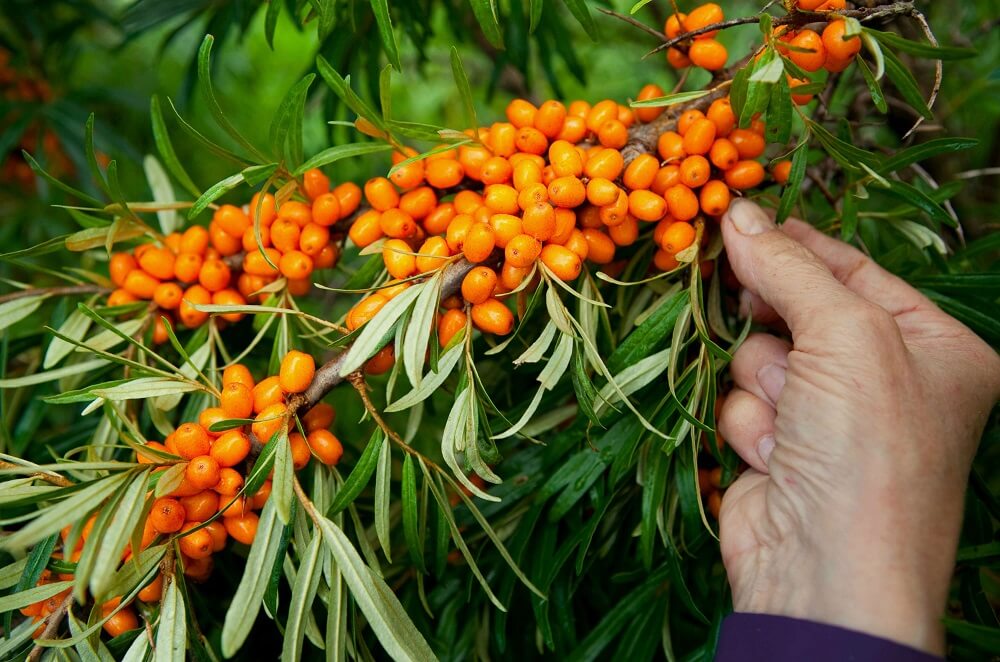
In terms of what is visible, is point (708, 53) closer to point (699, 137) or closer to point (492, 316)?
point (699, 137)

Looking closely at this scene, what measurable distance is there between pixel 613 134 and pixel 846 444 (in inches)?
20.6

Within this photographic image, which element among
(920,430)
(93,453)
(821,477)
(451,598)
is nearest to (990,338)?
(920,430)

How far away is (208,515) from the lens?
86cm

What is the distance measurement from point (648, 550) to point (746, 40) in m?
1.67

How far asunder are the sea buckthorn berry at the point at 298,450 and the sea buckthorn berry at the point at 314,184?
37 cm

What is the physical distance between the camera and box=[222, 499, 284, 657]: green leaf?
28.4 inches

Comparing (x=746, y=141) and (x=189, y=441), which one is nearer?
(x=189, y=441)

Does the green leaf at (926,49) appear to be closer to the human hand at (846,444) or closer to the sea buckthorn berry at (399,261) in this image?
the human hand at (846,444)

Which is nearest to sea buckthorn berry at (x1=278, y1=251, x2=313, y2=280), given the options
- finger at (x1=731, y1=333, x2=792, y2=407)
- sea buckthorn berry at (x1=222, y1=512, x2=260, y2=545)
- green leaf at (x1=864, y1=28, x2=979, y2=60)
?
sea buckthorn berry at (x1=222, y1=512, x2=260, y2=545)

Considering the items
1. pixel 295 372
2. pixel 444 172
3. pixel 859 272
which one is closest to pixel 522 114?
pixel 444 172

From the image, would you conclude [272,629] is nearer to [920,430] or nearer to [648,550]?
[648,550]

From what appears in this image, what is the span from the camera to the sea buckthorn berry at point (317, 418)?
0.95 metres

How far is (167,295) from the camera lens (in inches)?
42.0

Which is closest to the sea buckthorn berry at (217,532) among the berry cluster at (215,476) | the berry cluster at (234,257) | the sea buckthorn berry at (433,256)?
the berry cluster at (215,476)
